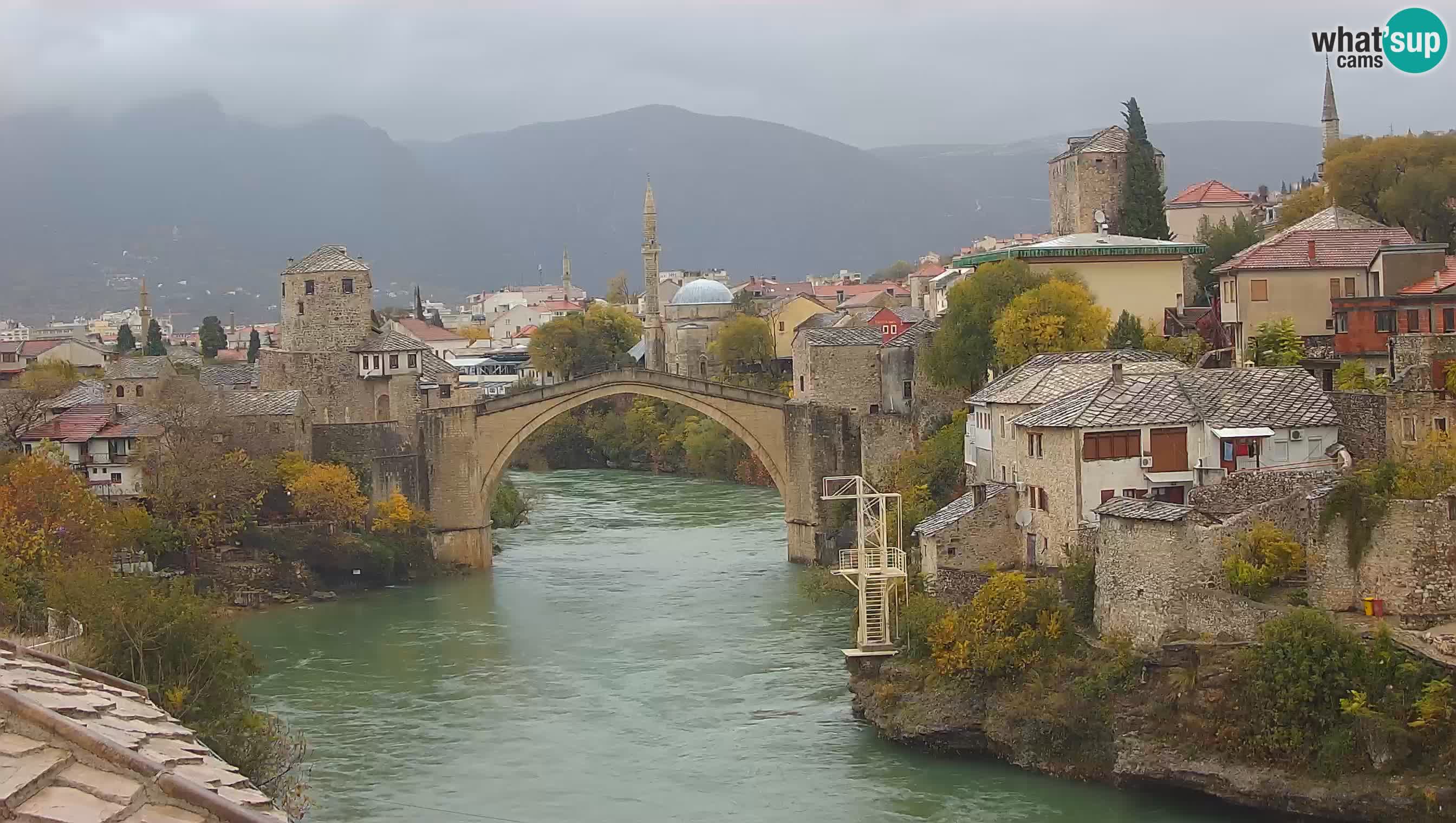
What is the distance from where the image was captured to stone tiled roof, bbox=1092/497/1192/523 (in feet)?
86.7

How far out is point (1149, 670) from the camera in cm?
2578

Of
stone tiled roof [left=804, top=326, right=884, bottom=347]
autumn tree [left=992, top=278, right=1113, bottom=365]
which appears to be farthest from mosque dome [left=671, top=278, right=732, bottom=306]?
autumn tree [left=992, top=278, right=1113, bottom=365]

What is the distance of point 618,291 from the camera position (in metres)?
128

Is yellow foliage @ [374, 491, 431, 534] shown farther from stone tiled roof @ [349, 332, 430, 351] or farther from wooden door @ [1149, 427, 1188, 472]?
wooden door @ [1149, 427, 1188, 472]

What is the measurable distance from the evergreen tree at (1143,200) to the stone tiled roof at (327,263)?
2205 centimetres

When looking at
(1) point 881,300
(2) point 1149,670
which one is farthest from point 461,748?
(1) point 881,300

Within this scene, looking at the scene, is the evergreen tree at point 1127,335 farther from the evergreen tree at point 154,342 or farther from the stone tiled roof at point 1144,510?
the evergreen tree at point 154,342

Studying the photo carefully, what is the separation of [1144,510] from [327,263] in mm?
34249

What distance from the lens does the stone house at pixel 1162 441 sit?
99.2 feet

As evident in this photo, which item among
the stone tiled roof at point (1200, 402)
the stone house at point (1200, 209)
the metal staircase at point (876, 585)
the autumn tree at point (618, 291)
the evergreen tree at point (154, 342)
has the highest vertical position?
Answer: the autumn tree at point (618, 291)

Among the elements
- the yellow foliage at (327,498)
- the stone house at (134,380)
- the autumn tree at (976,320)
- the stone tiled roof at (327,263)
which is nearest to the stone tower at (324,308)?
the stone tiled roof at (327,263)

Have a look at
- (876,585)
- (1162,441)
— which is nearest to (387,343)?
(876,585)

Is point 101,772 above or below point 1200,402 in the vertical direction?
below

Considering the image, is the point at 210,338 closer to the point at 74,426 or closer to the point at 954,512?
the point at 74,426
